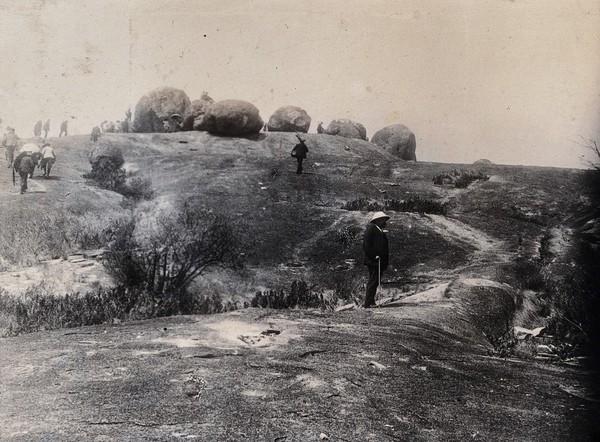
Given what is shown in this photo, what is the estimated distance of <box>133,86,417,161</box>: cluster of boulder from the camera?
27.2m

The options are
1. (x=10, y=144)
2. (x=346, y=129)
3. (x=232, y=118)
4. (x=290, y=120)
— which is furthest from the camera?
(x=346, y=129)

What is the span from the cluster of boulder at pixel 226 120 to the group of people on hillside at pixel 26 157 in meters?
9.95

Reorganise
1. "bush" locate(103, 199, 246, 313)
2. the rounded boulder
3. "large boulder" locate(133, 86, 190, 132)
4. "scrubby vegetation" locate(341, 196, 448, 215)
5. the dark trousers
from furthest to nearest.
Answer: "large boulder" locate(133, 86, 190, 132)
the rounded boulder
"scrubby vegetation" locate(341, 196, 448, 215)
"bush" locate(103, 199, 246, 313)
the dark trousers

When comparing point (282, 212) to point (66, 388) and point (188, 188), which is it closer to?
point (188, 188)

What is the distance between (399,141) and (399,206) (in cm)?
2184

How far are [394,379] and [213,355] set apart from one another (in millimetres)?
1735

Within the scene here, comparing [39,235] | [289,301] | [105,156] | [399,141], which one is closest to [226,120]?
[105,156]

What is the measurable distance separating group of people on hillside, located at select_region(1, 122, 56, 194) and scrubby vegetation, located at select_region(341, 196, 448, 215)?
974cm

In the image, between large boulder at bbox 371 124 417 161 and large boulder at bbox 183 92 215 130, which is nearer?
large boulder at bbox 183 92 215 130

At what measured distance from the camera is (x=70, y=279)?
940 cm

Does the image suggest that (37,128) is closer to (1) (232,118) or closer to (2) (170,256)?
(1) (232,118)

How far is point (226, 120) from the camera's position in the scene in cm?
2698

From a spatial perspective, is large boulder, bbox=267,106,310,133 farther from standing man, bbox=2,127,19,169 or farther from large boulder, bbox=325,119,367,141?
standing man, bbox=2,127,19,169

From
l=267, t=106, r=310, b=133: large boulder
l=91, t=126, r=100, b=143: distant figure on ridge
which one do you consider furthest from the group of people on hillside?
l=267, t=106, r=310, b=133: large boulder
